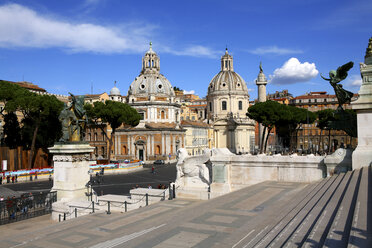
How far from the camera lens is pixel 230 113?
82000 mm

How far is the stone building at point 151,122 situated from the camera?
58.7 meters

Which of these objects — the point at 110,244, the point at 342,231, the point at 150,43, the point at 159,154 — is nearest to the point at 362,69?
the point at 342,231

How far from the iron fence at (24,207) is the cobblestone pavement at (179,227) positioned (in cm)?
629

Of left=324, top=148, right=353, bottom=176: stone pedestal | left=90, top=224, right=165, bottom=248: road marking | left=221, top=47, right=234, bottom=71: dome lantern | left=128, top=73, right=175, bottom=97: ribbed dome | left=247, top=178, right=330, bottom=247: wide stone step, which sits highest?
left=221, top=47, right=234, bottom=71: dome lantern

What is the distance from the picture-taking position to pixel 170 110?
64438 mm

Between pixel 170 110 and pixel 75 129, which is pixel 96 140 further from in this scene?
pixel 75 129

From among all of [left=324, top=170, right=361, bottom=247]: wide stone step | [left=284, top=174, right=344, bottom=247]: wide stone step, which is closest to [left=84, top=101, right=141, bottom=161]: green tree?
[left=284, top=174, right=344, bottom=247]: wide stone step

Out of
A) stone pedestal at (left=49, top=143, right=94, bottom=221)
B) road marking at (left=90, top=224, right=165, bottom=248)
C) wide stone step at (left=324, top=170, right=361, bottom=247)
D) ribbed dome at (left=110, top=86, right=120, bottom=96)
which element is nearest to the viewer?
wide stone step at (left=324, top=170, right=361, bottom=247)

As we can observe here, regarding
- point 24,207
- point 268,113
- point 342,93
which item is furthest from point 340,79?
point 268,113

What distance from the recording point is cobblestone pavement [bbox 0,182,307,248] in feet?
21.5

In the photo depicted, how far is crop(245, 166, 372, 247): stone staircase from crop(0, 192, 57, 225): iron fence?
12.2 m

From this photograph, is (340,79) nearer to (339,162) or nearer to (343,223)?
(339,162)

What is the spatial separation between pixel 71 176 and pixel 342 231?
13197 millimetres

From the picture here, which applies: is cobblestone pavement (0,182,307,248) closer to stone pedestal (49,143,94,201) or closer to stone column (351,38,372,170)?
stone column (351,38,372,170)
